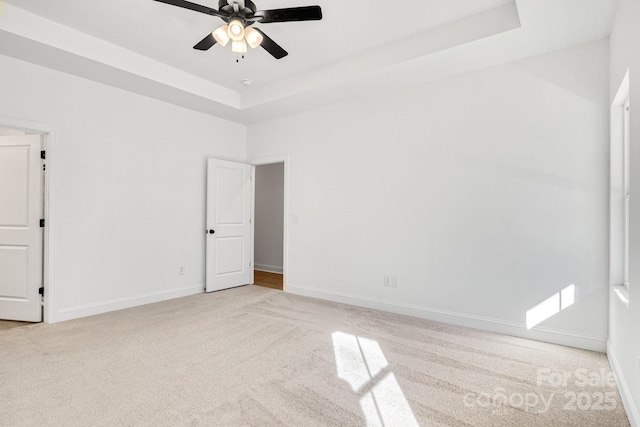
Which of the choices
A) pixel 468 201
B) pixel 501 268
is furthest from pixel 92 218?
pixel 501 268

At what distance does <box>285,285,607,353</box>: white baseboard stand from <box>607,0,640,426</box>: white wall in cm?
50

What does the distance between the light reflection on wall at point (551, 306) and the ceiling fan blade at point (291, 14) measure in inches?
124

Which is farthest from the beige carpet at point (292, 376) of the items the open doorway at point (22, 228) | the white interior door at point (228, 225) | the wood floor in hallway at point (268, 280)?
the wood floor in hallway at point (268, 280)

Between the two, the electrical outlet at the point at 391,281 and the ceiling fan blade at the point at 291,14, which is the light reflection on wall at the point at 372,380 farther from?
the ceiling fan blade at the point at 291,14

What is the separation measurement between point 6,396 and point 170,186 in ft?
9.62

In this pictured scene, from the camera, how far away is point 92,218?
381 cm

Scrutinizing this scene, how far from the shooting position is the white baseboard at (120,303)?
3613 millimetres

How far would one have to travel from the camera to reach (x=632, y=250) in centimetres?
191

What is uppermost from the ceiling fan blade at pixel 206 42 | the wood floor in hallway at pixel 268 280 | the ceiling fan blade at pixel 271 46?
the ceiling fan blade at pixel 206 42

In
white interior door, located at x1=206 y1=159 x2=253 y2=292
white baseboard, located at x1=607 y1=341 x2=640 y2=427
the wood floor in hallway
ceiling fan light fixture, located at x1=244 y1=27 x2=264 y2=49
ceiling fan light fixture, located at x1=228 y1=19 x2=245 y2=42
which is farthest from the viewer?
the wood floor in hallway

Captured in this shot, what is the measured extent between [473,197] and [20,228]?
16.2ft

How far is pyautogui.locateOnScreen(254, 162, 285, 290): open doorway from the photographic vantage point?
6.96m

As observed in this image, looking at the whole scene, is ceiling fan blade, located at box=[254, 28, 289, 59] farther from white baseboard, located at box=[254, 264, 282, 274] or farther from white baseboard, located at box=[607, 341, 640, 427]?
white baseboard, located at box=[254, 264, 282, 274]

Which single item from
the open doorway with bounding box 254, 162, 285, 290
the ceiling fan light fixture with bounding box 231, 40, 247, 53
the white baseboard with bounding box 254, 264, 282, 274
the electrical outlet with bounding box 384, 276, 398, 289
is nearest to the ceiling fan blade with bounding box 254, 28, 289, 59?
the ceiling fan light fixture with bounding box 231, 40, 247, 53
